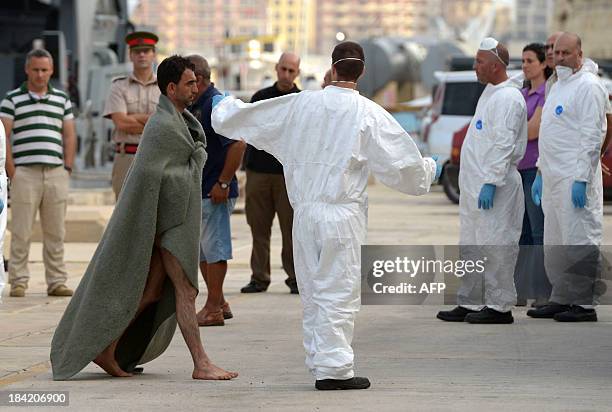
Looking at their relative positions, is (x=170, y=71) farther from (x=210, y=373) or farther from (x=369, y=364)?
(x=369, y=364)

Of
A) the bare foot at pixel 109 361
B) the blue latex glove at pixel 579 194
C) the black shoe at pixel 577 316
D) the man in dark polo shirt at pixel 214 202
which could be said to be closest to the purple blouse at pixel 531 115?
the blue latex glove at pixel 579 194

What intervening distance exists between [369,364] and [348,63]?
1.78 metres

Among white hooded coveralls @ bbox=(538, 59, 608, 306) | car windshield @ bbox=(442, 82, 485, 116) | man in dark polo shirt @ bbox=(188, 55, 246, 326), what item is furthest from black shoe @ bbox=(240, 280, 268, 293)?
car windshield @ bbox=(442, 82, 485, 116)

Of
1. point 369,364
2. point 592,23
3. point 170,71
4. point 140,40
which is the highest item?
point 170,71

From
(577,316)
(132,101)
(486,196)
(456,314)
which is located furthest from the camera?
(132,101)

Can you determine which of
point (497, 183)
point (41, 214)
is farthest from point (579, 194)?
point (41, 214)

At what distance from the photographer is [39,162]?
13008 mm

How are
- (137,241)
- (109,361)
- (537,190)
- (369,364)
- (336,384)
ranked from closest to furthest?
(336,384) → (137,241) → (109,361) → (369,364) → (537,190)

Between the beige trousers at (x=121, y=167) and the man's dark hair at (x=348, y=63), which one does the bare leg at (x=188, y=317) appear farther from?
the beige trousers at (x=121, y=167)

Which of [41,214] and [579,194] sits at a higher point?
[579,194]

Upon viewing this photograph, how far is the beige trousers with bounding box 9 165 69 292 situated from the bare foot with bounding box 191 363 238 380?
4686 millimetres

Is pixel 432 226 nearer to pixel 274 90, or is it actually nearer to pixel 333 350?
pixel 274 90

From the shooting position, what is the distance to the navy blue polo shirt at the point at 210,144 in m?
11.3

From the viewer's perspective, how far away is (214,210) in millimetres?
11359
